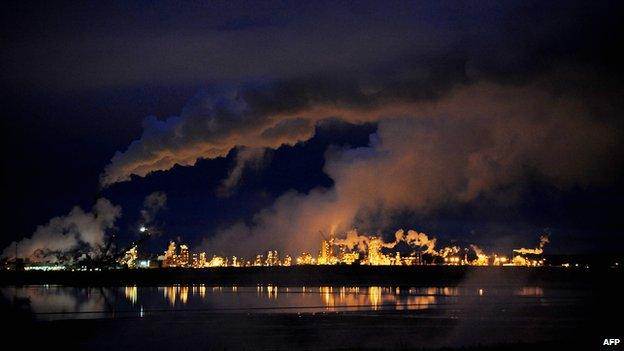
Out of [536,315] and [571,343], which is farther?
[536,315]

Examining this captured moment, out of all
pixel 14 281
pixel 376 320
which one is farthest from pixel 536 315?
pixel 14 281

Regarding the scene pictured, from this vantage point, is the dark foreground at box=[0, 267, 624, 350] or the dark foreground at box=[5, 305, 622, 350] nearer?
the dark foreground at box=[5, 305, 622, 350]

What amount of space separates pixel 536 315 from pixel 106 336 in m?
40.3

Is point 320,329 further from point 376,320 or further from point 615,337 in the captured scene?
point 615,337

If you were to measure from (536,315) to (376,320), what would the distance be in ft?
54.2

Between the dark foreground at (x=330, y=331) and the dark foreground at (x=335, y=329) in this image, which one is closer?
the dark foreground at (x=330, y=331)

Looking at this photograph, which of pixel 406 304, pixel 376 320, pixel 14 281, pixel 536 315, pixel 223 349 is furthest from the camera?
pixel 14 281

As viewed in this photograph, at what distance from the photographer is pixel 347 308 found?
83.9 m

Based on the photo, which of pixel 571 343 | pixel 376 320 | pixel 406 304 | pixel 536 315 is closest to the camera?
pixel 571 343

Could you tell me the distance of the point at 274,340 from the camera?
53281 millimetres

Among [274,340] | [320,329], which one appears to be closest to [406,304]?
[320,329]

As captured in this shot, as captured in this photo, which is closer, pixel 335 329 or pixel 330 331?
pixel 330 331

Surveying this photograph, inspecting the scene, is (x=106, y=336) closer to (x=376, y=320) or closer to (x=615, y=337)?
(x=376, y=320)

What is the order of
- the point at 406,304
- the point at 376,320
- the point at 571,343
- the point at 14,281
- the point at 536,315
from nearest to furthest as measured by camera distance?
the point at 571,343 → the point at 376,320 → the point at 536,315 → the point at 406,304 → the point at 14,281
